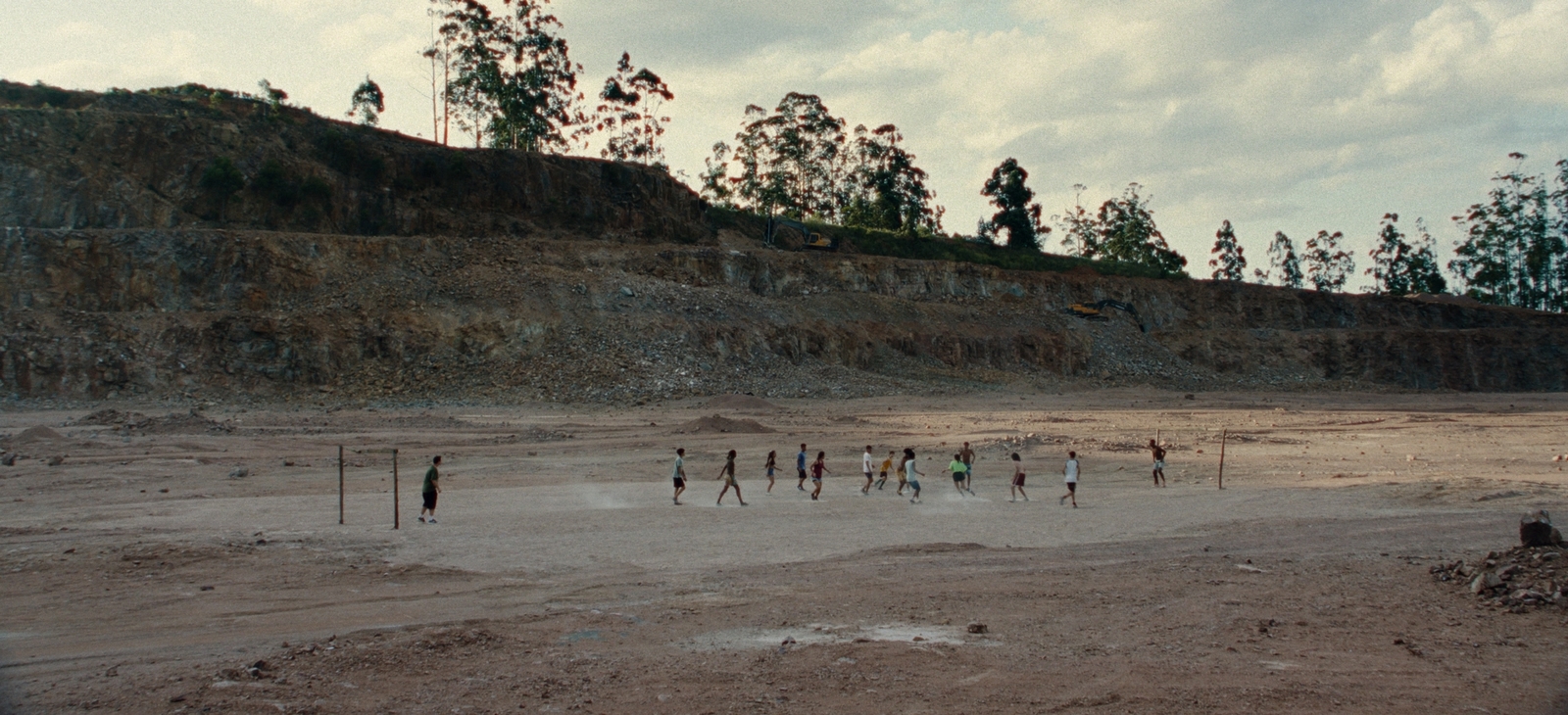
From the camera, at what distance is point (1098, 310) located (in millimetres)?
63688

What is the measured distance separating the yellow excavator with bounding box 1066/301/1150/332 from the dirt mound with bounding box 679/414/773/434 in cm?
3731

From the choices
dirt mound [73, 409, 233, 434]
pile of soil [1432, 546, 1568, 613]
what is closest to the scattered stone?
pile of soil [1432, 546, 1568, 613]

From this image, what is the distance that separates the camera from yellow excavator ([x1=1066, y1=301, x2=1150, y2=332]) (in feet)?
207

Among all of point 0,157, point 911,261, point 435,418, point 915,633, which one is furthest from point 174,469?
point 911,261

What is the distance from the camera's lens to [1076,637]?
9.62 meters

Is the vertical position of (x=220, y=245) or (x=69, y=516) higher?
(x=220, y=245)

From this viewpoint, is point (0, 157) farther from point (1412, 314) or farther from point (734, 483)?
point (1412, 314)

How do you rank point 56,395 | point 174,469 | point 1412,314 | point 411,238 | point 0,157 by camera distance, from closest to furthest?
point 174,469, point 56,395, point 0,157, point 411,238, point 1412,314

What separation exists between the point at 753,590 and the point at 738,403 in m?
28.2

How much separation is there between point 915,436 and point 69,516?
21.4m

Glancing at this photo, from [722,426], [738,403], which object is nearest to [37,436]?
[722,426]

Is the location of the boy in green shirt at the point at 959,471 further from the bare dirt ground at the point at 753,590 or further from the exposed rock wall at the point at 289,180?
the exposed rock wall at the point at 289,180

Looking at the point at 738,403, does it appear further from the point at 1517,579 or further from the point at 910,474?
the point at 1517,579

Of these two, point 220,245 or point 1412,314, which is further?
point 1412,314
